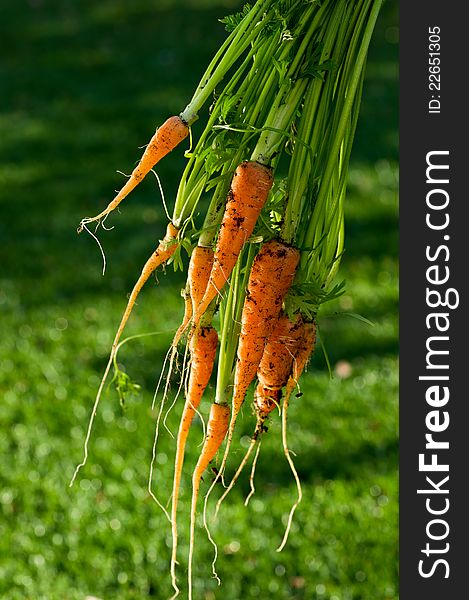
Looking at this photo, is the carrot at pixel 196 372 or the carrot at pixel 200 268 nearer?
the carrot at pixel 200 268

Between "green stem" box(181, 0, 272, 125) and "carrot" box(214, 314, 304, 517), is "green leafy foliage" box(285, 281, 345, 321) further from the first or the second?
"green stem" box(181, 0, 272, 125)

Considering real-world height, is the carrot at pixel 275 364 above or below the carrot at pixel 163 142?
below

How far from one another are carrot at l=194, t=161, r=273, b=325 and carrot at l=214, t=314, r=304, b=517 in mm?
134

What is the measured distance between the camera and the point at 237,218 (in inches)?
61.6

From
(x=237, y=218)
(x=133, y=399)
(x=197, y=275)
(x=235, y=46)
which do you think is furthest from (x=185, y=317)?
(x=133, y=399)

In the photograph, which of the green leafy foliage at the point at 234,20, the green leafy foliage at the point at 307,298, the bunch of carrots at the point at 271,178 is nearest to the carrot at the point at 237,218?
the bunch of carrots at the point at 271,178

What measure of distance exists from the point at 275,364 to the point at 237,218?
11.8 inches

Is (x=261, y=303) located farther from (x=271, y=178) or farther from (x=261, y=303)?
(x=271, y=178)

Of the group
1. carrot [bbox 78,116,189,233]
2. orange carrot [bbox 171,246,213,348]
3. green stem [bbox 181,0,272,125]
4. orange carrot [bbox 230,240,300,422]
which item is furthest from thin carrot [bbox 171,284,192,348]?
green stem [bbox 181,0,272,125]

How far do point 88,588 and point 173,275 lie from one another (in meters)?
1.97

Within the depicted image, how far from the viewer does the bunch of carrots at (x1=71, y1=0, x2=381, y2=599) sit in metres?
1.49

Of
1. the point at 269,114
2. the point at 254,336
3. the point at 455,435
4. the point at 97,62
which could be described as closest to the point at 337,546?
the point at 455,435

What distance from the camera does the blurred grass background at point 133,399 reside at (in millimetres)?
2924

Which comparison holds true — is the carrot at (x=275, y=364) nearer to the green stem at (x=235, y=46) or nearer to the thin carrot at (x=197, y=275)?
the thin carrot at (x=197, y=275)
